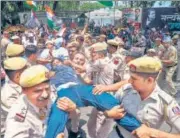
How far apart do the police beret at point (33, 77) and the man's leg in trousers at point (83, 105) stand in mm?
218

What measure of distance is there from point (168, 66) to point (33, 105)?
38.5 inches

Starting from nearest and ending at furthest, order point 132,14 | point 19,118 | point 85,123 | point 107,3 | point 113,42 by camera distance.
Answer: point 19,118, point 107,3, point 132,14, point 85,123, point 113,42

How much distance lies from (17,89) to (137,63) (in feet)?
2.57

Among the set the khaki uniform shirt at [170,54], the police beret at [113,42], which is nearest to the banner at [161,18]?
the khaki uniform shirt at [170,54]

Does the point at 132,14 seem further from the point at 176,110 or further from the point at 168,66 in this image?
the point at 176,110

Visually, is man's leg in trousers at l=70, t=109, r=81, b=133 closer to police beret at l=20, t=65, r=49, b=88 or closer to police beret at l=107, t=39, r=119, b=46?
police beret at l=20, t=65, r=49, b=88

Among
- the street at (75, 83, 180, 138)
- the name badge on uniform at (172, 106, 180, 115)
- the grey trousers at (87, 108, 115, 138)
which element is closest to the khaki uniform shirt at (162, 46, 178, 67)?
the street at (75, 83, 180, 138)

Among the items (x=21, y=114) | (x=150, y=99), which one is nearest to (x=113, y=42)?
(x=150, y=99)

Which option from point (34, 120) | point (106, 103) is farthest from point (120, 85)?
point (34, 120)

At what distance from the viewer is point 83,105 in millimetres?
2816

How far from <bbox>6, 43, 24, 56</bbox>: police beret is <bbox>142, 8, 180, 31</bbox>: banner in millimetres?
885

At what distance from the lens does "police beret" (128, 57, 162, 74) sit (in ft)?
9.02

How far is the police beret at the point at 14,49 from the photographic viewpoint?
316 centimetres

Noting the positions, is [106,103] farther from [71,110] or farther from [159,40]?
[159,40]
